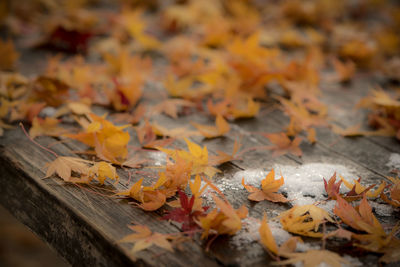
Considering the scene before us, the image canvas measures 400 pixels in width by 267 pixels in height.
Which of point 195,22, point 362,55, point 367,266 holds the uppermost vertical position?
point 195,22

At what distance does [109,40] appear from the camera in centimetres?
171

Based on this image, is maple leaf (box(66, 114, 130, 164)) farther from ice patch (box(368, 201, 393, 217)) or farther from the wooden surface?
ice patch (box(368, 201, 393, 217))

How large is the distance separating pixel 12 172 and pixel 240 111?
0.68m

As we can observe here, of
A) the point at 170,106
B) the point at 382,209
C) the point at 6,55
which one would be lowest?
the point at 382,209

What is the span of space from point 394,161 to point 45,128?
3.24 feet

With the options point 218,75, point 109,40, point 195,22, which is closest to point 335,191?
point 218,75

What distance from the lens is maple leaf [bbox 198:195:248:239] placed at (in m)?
0.66

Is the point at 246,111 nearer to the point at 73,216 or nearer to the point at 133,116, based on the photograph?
the point at 133,116

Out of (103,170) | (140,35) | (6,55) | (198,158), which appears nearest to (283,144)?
(198,158)

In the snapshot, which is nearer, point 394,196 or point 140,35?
point 394,196

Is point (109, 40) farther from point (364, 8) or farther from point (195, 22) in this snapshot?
point (364, 8)

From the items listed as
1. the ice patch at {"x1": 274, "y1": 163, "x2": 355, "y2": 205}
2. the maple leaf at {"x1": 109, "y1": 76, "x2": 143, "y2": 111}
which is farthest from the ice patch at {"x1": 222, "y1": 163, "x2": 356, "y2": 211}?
the maple leaf at {"x1": 109, "y1": 76, "x2": 143, "y2": 111}

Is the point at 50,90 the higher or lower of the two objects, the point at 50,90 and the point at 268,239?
the higher

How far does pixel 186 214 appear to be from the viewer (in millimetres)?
703
